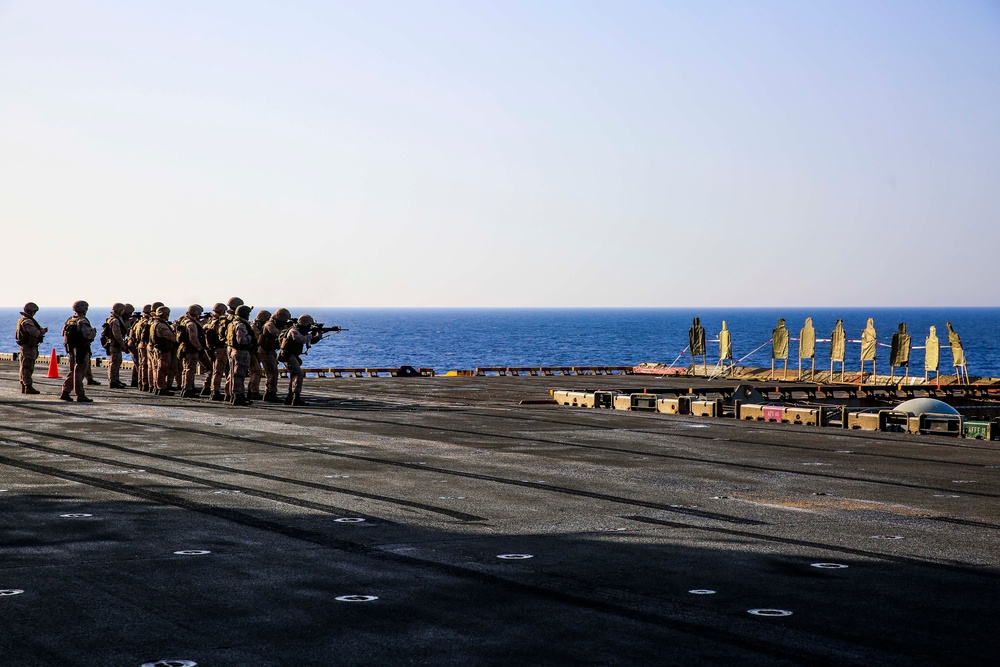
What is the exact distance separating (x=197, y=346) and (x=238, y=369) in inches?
138

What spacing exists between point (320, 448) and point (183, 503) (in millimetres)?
5770

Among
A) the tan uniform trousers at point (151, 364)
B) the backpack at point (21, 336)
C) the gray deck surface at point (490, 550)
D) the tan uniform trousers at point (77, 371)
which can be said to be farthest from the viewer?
the tan uniform trousers at point (151, 364)

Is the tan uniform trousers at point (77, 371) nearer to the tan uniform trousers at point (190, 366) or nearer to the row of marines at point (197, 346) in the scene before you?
the row of marines at point (197, 346)

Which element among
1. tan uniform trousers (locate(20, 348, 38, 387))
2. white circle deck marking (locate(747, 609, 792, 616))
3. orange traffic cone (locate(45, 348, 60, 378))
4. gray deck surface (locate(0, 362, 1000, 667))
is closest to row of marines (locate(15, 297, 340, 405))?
tan uniform trousers (locate(20, 348, 38, 387))

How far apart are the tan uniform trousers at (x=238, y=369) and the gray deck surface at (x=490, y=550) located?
7.44m

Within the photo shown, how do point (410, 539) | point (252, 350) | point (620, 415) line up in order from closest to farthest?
point (410, 539) → point (620, 415) → point (252, 350)

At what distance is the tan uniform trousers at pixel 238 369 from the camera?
27312mm

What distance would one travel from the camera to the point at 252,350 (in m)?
28.3

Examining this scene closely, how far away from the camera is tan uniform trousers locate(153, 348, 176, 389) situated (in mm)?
31109

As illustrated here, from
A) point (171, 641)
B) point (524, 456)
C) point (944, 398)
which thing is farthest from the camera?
point (944, 398)

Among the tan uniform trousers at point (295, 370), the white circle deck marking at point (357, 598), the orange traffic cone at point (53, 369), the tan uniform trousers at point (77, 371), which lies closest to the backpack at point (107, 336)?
the tan uniform trousers at point (77, 371)

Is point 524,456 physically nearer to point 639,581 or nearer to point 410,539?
point 410,539

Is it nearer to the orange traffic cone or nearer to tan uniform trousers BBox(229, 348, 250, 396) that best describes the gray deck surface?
tan uniform trousers BBox(229, 348, 250, 396)

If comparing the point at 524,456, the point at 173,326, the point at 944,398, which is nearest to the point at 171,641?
the point at 524,456
